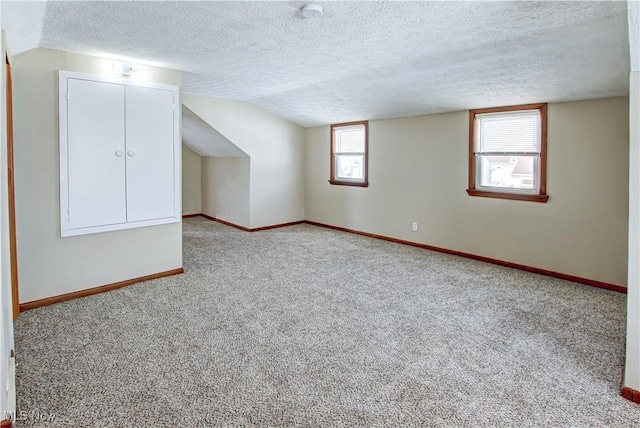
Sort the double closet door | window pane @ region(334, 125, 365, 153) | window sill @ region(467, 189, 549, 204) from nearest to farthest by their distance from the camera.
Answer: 1. the double closet door
2. window sill @ region(467, 189, 549, 204)
3. window pane @ region(334, 125, 365, 153)

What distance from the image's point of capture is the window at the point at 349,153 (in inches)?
245

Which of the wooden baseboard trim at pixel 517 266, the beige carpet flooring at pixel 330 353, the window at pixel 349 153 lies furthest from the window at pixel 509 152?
the window at pixel 349 153

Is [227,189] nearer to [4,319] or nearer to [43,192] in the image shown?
[43,192]

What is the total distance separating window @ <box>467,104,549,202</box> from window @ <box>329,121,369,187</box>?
71.2 inches

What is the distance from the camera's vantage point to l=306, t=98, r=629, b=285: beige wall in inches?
146

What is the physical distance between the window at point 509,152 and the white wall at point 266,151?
323cm

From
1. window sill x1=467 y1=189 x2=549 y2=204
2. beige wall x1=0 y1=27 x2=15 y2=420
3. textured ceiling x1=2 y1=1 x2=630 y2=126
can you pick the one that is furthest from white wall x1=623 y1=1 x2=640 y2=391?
beige wall x1=0 y1=27 x2=15 y2=420

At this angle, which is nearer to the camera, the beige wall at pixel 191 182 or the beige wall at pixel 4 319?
the beige wall at pixel 4 319

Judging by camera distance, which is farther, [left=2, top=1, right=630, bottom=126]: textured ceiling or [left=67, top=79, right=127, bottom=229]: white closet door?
[left=67, top=79, right=127, bottom=229]: white closet door

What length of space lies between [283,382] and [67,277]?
2399mm

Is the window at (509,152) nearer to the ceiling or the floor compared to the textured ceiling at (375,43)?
nearer to the floor

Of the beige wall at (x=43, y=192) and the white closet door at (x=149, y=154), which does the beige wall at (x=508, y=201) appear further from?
the beige wall at (x=43, y=192)

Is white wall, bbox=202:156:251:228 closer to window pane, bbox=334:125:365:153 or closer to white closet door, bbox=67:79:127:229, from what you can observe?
window pane, bbox=334:125:365:153

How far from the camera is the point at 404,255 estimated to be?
4996mm
